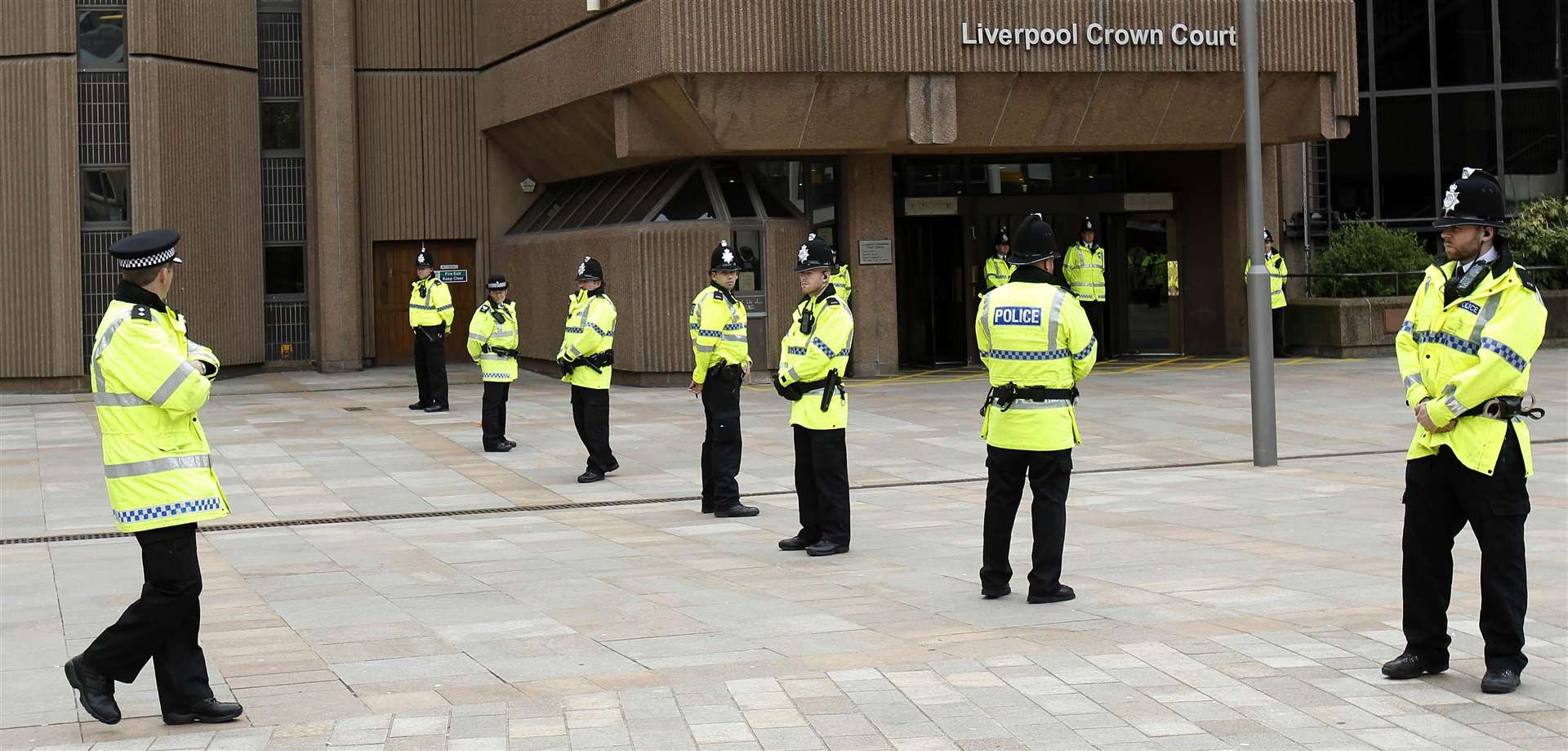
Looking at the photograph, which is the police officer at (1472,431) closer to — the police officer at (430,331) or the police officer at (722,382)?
the police officer at (722,382)

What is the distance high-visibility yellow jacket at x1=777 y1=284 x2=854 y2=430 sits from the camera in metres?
10.7

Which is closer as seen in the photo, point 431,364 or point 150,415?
point 150,415

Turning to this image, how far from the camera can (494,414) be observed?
17.2 meters

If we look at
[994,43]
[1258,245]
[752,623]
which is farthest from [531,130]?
[752,623]

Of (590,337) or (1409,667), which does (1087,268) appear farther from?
(1409,667)

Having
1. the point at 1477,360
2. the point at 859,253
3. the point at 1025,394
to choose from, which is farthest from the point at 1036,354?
the point at 859,253

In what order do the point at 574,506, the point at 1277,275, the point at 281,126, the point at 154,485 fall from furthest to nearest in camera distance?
the point at 281,126, the point at 1277,275, the point at 574,506, the point at 154,485

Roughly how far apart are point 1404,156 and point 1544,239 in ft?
14.2

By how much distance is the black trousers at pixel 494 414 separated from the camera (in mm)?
17188

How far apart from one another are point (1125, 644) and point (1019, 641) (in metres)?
0.48

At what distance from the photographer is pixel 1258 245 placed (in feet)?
50.6

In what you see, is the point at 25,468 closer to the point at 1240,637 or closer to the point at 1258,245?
the point at 1258,245

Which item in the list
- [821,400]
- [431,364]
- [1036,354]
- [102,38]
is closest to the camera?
[1036,354]

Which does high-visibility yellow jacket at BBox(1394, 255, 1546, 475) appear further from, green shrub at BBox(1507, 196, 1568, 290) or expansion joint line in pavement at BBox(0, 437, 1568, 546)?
green shrub at BBox(1507, 196, 1568, 290)
